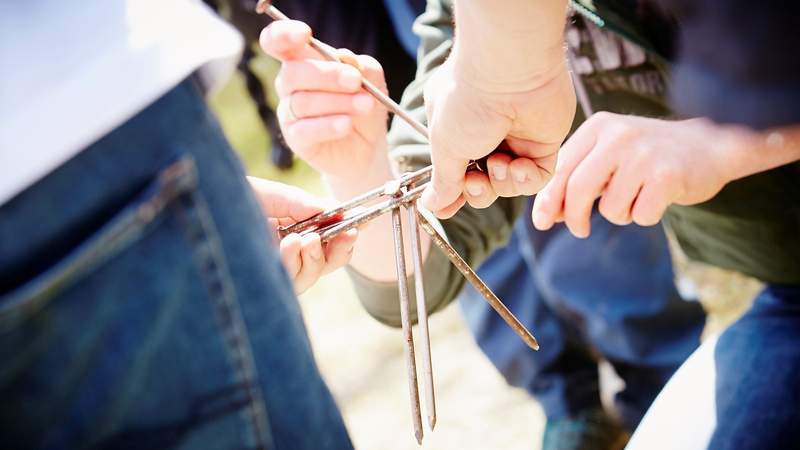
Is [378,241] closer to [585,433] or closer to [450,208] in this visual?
[450,208]

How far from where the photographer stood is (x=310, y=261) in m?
0.59

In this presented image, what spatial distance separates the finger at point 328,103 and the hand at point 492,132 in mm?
113

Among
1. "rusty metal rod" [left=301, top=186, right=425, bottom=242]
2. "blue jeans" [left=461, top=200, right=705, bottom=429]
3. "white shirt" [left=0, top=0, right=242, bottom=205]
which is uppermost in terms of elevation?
"white shirt" [left=0, top=0, right=242, bottom=205]

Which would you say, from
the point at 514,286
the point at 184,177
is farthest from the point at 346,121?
the point at 514,286

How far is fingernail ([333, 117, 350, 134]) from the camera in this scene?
662 millimetres

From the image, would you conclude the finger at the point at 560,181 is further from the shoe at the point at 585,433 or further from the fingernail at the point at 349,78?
the shoe at the point at 585,433

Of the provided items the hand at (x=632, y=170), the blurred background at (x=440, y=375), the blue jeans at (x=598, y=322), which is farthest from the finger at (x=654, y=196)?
the blurred background at (x=440, y=375)

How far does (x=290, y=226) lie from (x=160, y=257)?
0.23 m

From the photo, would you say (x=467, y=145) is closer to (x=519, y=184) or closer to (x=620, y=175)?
(x=519, y=184)

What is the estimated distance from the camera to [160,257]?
36cm

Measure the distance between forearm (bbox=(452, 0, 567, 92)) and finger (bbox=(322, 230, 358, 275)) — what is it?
0.64 feet

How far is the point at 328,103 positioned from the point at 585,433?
30.8 inches

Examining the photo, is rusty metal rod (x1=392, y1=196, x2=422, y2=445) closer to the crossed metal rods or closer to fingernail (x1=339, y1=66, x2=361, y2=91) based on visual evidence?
the crossed metal rods

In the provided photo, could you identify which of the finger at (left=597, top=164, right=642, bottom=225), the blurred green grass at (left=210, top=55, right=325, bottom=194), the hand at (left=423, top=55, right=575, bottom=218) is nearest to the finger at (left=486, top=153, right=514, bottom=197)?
the hand at (left=423, top=55, right=575, bottom=218)
